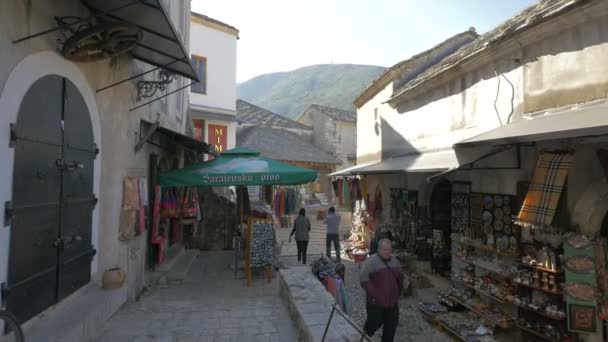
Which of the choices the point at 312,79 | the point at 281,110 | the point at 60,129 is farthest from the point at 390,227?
the point at 312,79

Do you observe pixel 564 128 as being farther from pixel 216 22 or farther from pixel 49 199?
pixel 216 22

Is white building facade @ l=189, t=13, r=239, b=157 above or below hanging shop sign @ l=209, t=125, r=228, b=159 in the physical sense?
above

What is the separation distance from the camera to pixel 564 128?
378cm

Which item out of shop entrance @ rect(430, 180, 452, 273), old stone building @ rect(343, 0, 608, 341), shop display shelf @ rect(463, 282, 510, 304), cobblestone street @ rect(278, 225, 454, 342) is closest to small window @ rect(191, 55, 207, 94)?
old stone building @ rect(343, 0, 608, 341)

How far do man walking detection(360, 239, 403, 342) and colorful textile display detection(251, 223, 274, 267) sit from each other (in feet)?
8.34

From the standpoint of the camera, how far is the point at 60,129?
364 cm

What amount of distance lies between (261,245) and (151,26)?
423cm

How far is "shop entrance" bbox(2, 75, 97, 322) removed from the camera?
2.96 m

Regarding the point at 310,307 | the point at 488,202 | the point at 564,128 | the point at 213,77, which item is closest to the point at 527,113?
the point at 488,202

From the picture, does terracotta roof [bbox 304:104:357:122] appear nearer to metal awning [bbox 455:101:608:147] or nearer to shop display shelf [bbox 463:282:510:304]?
shop display shelf [bbox 463:282:510:304]

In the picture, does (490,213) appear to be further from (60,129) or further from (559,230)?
(60,129)

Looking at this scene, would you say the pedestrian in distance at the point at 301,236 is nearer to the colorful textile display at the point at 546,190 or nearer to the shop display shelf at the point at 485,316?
the shop display shelf at the point at 485,316

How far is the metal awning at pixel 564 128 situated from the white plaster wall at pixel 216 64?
1418cm

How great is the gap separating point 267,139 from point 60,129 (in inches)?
840
